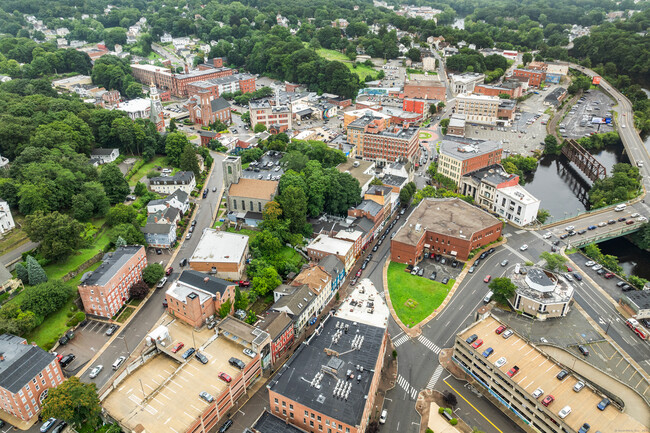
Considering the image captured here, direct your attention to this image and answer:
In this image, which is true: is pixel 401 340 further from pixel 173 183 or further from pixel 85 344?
pixel 173 183

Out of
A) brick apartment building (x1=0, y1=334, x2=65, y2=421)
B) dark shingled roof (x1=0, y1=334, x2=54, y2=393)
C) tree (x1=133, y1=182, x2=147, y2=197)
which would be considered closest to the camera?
brick apartment building (x1=0, y1=334, x2=65, y2=421)

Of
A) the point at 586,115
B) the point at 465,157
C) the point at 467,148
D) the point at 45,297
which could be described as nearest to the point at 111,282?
the point at 45,297

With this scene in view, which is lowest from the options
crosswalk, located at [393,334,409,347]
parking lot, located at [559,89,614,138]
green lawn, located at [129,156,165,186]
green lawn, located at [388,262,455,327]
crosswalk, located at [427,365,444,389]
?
crosswalk, located at [393,334,409,347]

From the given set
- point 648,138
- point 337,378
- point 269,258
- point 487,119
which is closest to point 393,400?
point 337,378

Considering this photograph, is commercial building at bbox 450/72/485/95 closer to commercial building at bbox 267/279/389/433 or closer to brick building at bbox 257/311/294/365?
brick building at bbox 257/311/294/365

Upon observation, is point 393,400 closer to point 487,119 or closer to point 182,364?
point 182,364

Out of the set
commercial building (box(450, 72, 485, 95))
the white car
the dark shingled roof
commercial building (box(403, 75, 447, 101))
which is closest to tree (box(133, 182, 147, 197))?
the dark shingled roof
